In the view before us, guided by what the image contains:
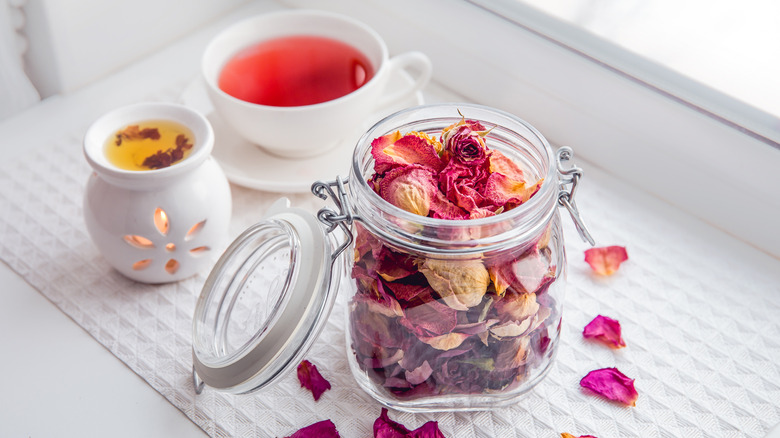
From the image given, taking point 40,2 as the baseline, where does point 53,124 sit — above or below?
below

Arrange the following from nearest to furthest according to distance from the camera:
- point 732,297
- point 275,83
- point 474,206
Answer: point 474,206
point 732,297
point 275,83

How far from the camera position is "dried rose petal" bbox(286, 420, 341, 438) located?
1.57 feet

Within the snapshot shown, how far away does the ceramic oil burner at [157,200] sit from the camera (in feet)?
1.75

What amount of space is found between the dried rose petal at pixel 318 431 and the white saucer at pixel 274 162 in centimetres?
22

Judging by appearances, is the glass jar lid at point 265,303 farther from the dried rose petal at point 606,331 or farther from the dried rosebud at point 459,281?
the dried rose petal at point 606,331

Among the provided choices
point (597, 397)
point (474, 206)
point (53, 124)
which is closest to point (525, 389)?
point (597, 397)

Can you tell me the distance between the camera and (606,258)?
0.60m

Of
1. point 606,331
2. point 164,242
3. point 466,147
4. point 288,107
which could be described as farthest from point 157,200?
point 606,331

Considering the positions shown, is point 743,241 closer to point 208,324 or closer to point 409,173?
point 409,173

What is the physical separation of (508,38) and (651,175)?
0.20 metres

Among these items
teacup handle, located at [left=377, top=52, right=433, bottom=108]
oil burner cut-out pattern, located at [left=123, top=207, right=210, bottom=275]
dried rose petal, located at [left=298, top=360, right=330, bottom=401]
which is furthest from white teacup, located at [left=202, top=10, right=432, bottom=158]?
dried rose petal, located at [left=298, top=360, right=330, bottom=401]

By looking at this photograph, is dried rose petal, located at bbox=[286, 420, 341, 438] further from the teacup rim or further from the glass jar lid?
the teacup rim

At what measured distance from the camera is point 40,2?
0.69 m

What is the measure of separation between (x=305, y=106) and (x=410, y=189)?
0.22 meters
